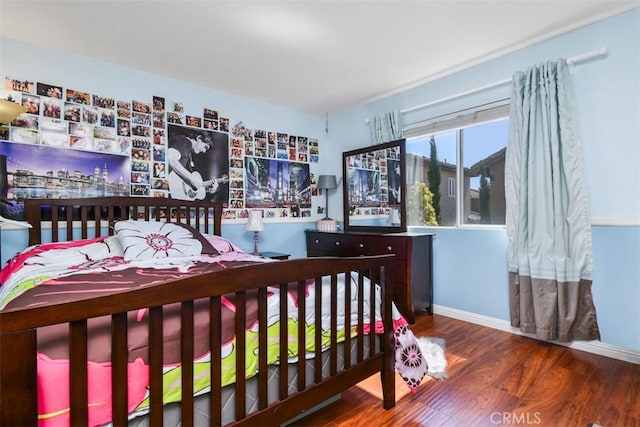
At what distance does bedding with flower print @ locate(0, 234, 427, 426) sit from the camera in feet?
2.73

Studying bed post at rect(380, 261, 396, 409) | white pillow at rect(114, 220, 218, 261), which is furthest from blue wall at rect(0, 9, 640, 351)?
bed post at rect(380, 261, 396, 409)

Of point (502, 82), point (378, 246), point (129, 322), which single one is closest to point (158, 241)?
point (129, 322)

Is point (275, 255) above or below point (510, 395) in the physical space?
above

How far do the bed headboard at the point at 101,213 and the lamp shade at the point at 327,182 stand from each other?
1.35m

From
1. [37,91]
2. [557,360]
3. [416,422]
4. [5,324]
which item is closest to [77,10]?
[37,91]

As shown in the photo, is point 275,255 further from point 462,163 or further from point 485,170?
point 485,170

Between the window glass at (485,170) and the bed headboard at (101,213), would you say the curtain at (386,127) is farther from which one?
the bed headboard at (101,213)

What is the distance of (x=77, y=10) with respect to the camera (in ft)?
6.55

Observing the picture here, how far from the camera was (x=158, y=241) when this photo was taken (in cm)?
223

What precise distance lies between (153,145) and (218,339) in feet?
8.08

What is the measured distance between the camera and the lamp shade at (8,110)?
202 cm

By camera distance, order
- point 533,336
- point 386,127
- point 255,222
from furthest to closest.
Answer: point 386,127
point 255,222
point 533,336

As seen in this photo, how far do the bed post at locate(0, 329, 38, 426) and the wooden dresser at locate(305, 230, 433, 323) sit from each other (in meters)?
2.53

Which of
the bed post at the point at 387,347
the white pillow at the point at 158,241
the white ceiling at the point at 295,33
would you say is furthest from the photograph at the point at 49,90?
the bed post at the point at 387,347
